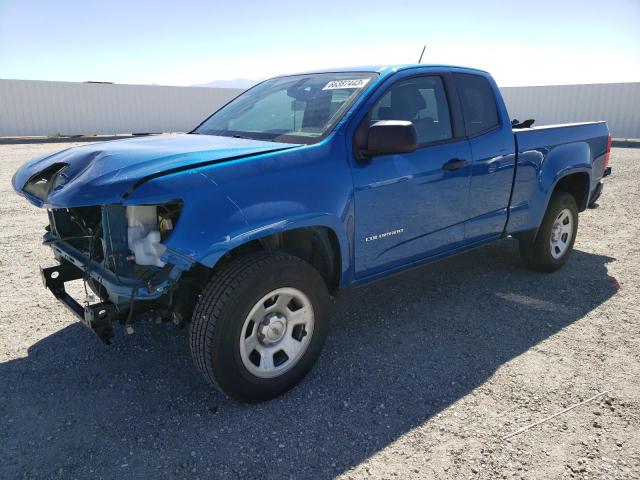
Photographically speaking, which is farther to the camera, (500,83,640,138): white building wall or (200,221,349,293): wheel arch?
(500,83,640,138): white building wall

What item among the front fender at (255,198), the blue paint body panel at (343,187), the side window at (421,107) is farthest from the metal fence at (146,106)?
the front fender at (255,198)

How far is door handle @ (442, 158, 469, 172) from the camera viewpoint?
3.52 meters

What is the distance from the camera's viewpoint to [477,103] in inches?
158

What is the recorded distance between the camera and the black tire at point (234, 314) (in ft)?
8.23

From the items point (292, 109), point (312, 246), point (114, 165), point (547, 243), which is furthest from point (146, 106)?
point (114, 165)

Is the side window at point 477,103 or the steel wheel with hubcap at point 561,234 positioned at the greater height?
the side window at point 477,103

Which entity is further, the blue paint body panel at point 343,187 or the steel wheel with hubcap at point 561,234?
the steel wheel with hubcap at point 561,234

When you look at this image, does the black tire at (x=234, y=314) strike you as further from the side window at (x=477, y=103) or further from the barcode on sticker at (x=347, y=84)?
the side window at (x=477, y=103)

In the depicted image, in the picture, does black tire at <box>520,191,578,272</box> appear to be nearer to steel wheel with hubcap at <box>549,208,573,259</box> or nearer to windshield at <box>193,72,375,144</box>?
steel wheel with hubcap at <box>549,208,573,259</box>

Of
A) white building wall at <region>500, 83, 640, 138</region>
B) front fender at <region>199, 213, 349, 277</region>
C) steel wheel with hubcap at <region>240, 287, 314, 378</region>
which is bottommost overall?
steel wheel with hubcap at <region>240, 287, 314, 378</region>

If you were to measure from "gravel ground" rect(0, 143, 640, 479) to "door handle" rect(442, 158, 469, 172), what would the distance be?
121 cm

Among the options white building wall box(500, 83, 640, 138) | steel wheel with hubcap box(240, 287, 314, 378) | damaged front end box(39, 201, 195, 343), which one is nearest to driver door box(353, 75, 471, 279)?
steel wheel with hubcap box(240, 287, 314, 378)

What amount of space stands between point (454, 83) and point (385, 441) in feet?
8.93

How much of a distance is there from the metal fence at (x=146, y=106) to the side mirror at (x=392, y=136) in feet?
75.0
